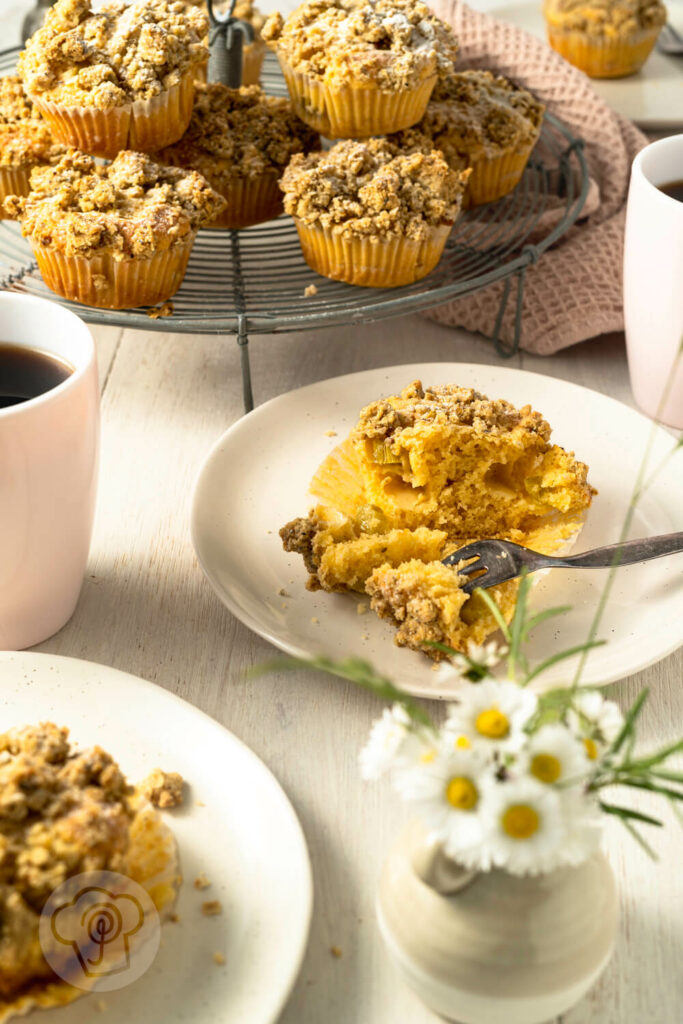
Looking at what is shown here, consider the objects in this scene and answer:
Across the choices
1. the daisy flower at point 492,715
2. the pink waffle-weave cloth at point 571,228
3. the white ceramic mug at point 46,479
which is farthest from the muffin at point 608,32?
the daisy flower at point 492,715

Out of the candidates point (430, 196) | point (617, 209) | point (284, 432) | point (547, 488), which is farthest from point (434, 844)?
point (617, 209)

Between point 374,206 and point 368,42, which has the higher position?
point 368,42

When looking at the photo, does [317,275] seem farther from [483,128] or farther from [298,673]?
[298,673]

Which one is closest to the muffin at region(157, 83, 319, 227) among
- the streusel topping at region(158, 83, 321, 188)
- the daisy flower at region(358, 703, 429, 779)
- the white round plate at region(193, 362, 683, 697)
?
the streusel topping at region(158, 83, 321, 188)

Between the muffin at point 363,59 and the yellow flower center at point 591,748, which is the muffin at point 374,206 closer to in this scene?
the muffin at point 363,59

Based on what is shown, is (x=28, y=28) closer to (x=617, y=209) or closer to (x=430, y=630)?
(x=617, y=209)

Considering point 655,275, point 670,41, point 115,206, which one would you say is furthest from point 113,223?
point 670,41
